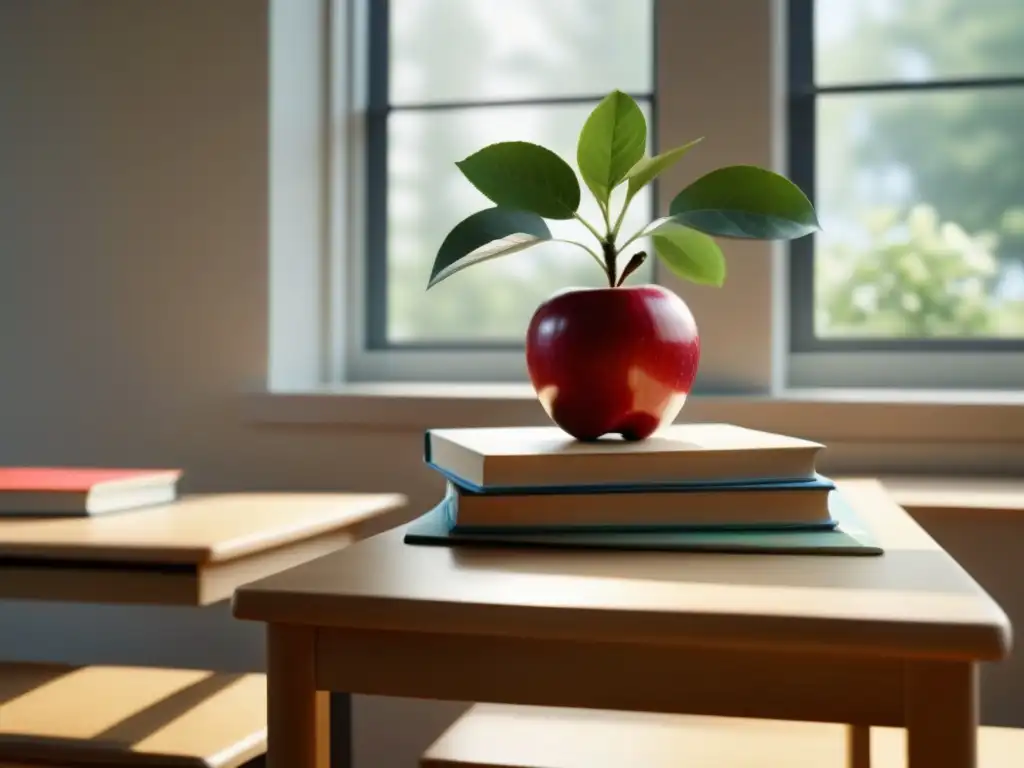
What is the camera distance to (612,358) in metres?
1.05

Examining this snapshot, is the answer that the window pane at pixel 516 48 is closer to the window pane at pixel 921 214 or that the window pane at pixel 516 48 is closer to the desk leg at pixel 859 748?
the window pane at pixel 921 214

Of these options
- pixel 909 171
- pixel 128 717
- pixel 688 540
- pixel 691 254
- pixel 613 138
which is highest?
pixel 909 171

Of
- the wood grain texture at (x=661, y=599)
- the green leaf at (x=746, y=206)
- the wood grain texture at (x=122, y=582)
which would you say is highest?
the green leaf at (x=746, y=206)

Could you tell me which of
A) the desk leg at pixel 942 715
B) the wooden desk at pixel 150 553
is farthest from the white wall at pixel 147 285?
the desk leg at pixel 942 715

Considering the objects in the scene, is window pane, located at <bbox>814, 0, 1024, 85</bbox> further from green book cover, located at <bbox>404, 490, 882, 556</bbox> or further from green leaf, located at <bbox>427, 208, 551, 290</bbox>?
green book cover, located at <bbox>404, 490, 882, 556</bbox>

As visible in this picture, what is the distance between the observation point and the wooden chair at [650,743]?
1227 millimetres

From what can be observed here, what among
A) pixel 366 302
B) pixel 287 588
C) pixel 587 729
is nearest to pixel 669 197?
pixel 366 302

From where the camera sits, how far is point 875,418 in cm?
174

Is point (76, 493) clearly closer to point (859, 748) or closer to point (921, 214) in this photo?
point (859, 748)

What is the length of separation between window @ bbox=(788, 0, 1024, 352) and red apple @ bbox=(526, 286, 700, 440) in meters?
1.02

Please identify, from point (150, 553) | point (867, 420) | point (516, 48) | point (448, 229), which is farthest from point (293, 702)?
point (516, 48)

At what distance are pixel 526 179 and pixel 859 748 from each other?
2.15 ft

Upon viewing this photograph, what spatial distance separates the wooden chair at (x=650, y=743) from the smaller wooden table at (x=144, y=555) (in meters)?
0.30

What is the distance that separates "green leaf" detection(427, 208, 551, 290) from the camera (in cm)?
112
